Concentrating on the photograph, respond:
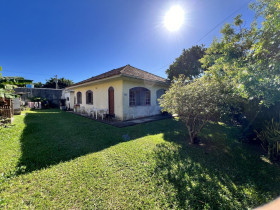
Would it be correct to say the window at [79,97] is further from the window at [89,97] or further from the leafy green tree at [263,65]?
the leafy green tree at [263,65]

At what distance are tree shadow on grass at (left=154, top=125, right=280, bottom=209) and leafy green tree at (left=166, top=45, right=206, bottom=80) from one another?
960 cm

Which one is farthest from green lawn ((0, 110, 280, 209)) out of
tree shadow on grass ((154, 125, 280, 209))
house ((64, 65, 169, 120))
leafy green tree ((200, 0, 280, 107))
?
house ((64, 65, 169, 120))

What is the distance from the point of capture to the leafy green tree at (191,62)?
1182cm

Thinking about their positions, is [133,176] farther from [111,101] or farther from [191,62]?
[191,62]

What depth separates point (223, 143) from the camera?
470cm

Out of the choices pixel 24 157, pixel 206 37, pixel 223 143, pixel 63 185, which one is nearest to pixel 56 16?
pixel 24 157

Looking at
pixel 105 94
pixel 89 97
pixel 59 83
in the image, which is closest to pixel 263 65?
pixel 105 94

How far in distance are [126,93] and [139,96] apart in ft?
A: 4.95

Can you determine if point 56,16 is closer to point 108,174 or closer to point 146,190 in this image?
point 108,174

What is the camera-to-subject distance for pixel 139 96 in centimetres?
979

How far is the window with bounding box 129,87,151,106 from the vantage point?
30.4ft

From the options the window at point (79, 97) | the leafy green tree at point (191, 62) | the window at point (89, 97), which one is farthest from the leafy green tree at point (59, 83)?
the leafy green tree at point (191, 62)

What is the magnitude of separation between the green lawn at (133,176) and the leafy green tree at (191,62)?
953 centimetres

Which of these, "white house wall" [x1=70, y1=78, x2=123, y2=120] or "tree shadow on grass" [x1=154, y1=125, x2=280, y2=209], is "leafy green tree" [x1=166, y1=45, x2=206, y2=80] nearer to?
"white house wall" [x1=70, y1=78, x2=123, y2=120]
